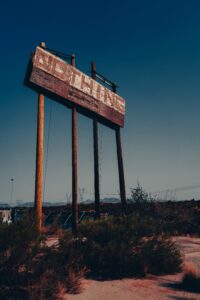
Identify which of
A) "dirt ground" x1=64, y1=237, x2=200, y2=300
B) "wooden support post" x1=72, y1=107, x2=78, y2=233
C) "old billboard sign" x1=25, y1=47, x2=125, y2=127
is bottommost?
"dirt ground" x1=64, y1=237, x2=200, y2=300

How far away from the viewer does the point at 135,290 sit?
6.22 metres

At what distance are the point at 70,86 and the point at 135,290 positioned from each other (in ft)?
29.2

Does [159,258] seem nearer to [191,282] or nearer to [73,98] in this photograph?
[191,282]

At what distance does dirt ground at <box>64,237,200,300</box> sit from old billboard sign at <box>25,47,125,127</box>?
7.65 m

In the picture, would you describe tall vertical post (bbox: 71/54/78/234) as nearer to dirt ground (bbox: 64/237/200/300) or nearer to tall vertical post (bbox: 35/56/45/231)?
tall vertical post (bbox: 35/56/45/231)

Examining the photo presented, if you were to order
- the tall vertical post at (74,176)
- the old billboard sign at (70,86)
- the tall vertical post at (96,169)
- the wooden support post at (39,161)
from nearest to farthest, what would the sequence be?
the wooden support post at (39,161)
the tall vertical post at (74,176)
the old billboard sign at (70,86)
the tall vertical post at (96,169)

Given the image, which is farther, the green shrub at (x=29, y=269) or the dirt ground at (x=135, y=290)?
the dirt ground at (x=135, y=290)

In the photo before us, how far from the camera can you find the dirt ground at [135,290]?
5730 mm

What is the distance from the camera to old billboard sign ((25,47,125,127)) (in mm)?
10695

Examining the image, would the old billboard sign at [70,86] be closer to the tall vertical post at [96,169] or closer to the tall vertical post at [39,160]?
the tall vertical post at [96,169]

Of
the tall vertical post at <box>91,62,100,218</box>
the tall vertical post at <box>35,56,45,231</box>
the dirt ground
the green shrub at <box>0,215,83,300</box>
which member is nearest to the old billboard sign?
the tall vertical post at <box>91,62,100,218</box>

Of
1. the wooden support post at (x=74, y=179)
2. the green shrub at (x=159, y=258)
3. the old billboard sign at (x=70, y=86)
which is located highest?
the old billboard sign at (x=70, y=86)

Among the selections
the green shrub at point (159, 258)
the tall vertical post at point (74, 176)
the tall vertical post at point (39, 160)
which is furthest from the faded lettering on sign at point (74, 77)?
the green shrub at point (159, 258)

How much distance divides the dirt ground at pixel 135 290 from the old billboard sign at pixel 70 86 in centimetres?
765
